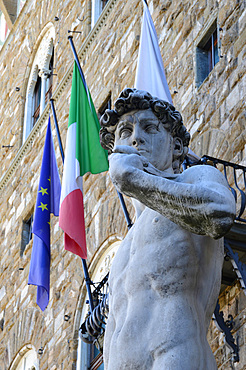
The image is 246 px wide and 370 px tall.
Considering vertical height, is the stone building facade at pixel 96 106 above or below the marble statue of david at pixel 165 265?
above

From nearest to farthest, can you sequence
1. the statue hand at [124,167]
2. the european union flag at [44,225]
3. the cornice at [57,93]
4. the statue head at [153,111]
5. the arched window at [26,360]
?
the statue hand at [124,167], the statue head at [153,111], the european union flag at [44,225], the arched window at [26,360], the cornice at [57,93]

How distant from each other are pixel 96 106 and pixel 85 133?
236cm

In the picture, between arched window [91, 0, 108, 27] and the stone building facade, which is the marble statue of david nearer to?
the stone building facade

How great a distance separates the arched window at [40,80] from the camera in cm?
1595

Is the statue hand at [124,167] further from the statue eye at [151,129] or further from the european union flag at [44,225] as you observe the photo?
the european union flag at [44,225]

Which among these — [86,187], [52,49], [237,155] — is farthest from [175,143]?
[52,49]

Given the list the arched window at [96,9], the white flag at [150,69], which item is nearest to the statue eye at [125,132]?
the white flag at [150,69]

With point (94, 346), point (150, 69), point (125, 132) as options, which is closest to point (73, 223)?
point (150, 69)

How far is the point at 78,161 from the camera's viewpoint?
9.99m

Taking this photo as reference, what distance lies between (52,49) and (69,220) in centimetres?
695

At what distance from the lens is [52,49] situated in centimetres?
1599

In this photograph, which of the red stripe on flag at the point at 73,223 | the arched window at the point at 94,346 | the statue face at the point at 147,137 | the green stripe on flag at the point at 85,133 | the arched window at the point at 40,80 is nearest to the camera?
the statue face at the point at 147,137

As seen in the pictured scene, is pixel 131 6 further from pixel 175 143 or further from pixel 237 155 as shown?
pixel 175 143

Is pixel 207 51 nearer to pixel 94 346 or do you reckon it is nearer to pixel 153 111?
pixel 94 346
